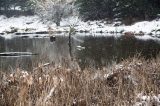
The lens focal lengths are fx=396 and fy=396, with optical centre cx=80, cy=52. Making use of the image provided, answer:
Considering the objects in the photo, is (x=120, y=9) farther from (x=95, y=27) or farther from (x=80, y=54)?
(x=80, y=54)

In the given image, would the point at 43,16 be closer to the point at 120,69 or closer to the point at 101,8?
the point at 101,8

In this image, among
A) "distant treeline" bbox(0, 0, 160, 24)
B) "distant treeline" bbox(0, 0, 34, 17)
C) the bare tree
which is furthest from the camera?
"distant treeline" bbox(0, 0, 34, 17)

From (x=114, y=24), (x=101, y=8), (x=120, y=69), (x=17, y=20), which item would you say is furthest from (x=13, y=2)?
(x=120, y=69)

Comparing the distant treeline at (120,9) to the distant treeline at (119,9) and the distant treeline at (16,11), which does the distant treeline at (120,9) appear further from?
the distant treeline at (16,11)

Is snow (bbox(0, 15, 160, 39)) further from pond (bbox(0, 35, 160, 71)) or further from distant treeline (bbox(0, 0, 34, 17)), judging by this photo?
pond (bbox(0, 35, 160, 71))

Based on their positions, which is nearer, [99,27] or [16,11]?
[99,27]

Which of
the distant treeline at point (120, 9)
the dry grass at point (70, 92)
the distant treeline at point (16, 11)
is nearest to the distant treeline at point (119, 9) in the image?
the distant treeline at point (120, 9)

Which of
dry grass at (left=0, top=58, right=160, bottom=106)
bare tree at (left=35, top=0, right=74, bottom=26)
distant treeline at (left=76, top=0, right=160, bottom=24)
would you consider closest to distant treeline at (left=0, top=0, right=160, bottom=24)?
distant treeline at (left=76, top=0, right=160, bottom=24)

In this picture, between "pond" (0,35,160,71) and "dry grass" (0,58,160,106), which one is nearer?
"dry grass" (0,58,160,106)

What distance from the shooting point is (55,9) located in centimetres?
6181

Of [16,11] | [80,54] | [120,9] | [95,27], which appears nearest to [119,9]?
[120,9]

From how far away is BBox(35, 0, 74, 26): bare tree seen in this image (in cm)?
6088

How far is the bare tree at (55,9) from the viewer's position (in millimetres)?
60875

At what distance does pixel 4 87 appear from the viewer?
22.6ft
